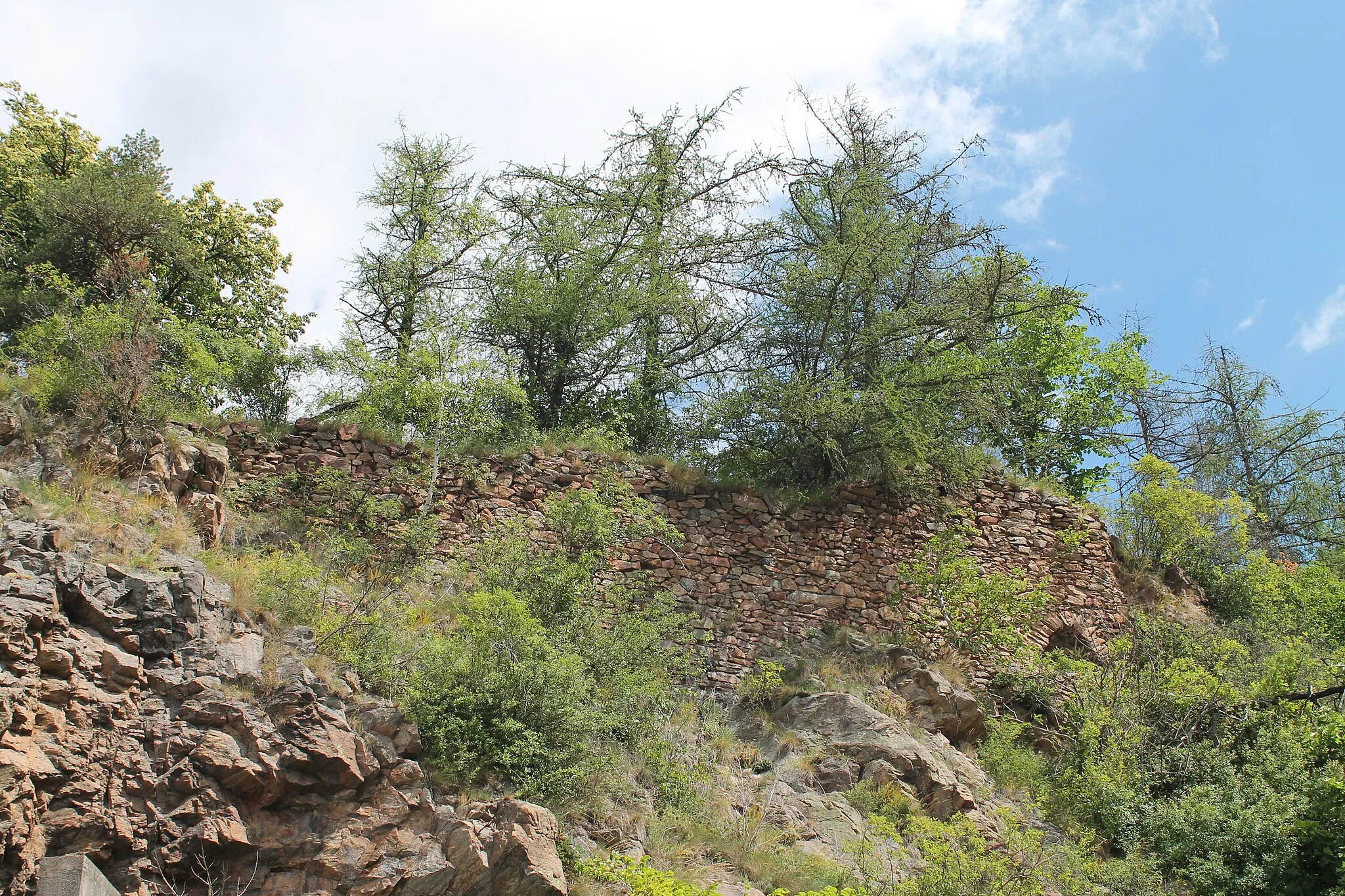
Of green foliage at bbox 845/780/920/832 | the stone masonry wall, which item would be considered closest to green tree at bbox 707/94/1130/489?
the stone masonry wall

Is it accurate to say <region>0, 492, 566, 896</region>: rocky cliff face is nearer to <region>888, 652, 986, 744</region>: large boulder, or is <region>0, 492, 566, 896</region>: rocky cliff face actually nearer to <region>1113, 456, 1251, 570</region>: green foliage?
<region>888, 652, 986, 744</region>: large boulder

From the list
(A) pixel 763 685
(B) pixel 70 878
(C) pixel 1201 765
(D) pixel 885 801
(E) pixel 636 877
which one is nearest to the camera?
(B) pixel 70 878

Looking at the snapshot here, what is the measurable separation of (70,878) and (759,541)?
28.1 feet

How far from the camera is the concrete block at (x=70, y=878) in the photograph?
482cm

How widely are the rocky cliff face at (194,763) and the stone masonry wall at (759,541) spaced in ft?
13.0

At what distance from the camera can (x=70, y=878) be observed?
192 inches

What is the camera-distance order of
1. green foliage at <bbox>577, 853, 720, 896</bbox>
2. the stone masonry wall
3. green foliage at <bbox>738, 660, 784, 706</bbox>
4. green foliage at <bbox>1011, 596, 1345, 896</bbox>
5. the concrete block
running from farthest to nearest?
the stone masonry wall
green foliage at <bbox>738, 660, 784, 706</bbox>
green foliage at <bbox>1011, 596, 1345, 896</bbox>
green foliage at <bbox>577, 853, 720, 896</bbox>
the concrete block

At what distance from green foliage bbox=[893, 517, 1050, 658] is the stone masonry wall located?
0.35 metres

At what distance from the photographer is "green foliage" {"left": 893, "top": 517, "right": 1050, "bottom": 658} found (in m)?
11.7

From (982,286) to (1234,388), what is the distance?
1012 cm

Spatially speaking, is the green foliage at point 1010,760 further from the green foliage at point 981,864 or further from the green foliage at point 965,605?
the green foliage at point 965,605

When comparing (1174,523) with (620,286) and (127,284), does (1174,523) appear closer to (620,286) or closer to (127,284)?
(620,286)

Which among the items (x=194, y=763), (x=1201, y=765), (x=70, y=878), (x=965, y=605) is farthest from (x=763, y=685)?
(x=70, y=878)

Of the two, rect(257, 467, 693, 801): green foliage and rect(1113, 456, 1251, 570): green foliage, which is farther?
rect(1113, 456, 1251, 570): green foliage
